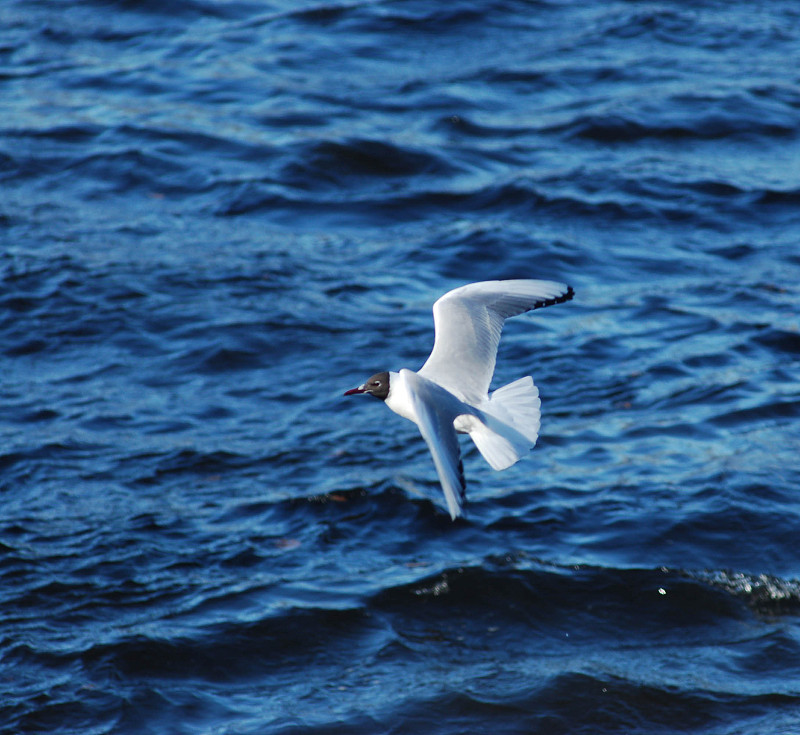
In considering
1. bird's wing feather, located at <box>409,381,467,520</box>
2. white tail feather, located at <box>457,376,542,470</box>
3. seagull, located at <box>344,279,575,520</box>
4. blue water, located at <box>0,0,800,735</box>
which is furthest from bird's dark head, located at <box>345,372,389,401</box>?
blue water, located at <box>0,0,800,735</box>

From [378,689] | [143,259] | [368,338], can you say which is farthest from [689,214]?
[378,689]

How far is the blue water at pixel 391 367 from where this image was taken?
5734 mm

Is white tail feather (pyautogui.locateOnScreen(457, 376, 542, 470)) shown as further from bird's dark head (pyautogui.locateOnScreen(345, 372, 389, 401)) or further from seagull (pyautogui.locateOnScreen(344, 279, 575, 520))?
bird's dark head (pyautogui.locateOnScreen(345, 372, 389, 401))

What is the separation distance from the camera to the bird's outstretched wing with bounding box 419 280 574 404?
5414 mm

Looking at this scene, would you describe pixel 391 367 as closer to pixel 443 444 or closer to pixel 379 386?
pixel 379 386

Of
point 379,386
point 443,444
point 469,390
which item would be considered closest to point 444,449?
point 443,444

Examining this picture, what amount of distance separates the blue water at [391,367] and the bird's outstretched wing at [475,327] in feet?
4.26

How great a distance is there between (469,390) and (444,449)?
1.02m

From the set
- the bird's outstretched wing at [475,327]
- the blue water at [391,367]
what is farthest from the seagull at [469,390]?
the blue water at [391,367]

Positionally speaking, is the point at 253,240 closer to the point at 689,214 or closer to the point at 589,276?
the point at 589,276

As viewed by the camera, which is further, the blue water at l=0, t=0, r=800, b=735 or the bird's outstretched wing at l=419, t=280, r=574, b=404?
the blue water at l=0, t=0, r=800, b=735

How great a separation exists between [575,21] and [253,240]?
5.69 metres

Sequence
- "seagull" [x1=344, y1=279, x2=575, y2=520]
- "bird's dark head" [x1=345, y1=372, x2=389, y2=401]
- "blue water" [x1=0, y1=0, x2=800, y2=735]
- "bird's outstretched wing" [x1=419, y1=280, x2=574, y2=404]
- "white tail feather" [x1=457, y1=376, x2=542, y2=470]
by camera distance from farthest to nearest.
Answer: "blue water" [x1=0, y1=0, x2=800, y2=735]
"bird's outstretched wing" [x1=419, y1=280, x2=574, y2=404]
"bird's dark head" [x1=345, y1=372, x2=389, y2=401]
"white tail feather" [x1=457, y1=376, x2=542, y2=470]
"seagull" [x1=344, y1=279, x2=575, y2=520]

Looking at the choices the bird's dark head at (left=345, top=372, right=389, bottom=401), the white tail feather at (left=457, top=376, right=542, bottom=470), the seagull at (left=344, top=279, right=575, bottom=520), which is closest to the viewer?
the seagull at (left=344, top=279, right=575, bottom=520)
